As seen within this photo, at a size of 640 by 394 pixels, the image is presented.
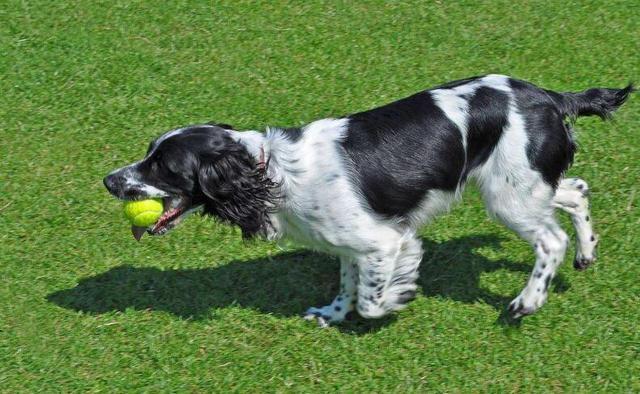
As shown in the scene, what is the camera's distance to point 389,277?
534 cm

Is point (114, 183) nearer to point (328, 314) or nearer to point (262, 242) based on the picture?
point (262, 242)

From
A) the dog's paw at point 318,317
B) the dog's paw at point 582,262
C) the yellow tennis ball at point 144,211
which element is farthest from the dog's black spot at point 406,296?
the yellow tennis ball at point 144,211

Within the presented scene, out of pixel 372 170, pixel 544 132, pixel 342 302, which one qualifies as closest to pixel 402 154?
pixel 372 170

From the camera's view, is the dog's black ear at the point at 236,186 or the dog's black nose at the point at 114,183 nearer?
the dog's black ear at the point at 236,186

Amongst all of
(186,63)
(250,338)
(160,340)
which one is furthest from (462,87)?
(186,63)

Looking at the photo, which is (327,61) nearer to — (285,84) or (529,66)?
(285,84)

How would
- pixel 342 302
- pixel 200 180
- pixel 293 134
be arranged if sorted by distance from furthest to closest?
pixel 342 302 < pixel 293 134 < pixel 200 180

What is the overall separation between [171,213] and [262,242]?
1149 millimetres

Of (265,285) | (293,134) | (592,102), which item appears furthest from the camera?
(265,285)

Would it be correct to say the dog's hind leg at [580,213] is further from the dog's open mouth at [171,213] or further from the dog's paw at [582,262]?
the dog's open mouth at [171,213]

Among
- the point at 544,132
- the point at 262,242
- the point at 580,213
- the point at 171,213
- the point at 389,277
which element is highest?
the point at 544,132

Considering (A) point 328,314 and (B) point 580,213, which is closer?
(A) point 328,314

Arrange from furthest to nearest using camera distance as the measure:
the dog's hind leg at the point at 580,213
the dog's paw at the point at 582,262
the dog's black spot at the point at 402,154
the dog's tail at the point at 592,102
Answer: the dog's paw at the point at 582,262 < the dog's hind leg at the point at 580,213 < the dog's tail at the point at 592,102 < the dog's black spot at the point at 402,154

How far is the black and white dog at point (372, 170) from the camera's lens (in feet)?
16.7
